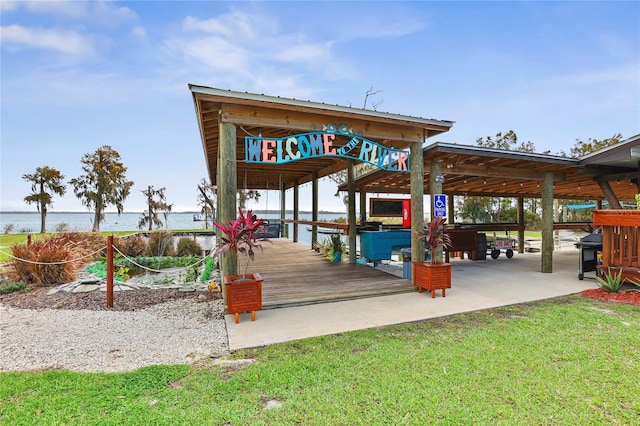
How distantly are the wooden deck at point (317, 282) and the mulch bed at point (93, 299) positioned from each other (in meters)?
1.23

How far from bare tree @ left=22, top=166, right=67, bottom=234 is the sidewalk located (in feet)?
95.7

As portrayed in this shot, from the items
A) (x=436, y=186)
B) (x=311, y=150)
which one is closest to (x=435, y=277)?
(x=436, y=186)

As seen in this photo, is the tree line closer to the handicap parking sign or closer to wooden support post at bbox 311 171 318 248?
wooden support post at bbox 311 171 318 248

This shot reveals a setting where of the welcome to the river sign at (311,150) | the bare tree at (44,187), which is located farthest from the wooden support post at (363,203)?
the bare tree at (44,187)

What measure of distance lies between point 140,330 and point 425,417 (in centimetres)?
350

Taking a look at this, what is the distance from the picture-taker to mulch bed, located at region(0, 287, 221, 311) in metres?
5.08

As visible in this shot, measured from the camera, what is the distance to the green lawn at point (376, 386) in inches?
83.5

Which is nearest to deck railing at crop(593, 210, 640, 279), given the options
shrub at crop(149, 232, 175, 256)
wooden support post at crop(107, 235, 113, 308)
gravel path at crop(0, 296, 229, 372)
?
gravel path at crop(0, 296, 229, 372)

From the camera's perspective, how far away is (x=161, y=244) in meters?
9.51

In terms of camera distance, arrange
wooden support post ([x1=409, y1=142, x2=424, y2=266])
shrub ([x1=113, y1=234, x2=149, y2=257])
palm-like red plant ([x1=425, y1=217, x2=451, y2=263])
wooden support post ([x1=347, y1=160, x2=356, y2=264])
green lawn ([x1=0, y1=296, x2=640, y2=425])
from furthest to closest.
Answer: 1. shrub ([x1=113, y1=234, x2=149, y2=257])
2. wooden support post ([x1=347, y1=160, x2=356, y2=264])
3. wooden support post ([x1=409, y1=142, x2=424, y2=266])
4. palm-like red plant ([x1=425, y1=217, x2=451, y2=263])
5. green lawn ([x1=0, y1=296, x2=640, y2=425])

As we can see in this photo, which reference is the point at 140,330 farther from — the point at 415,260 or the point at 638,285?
the point at 638,285

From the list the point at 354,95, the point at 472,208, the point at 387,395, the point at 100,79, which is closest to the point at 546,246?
the point at 387,395

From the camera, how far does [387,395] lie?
2.36 meters

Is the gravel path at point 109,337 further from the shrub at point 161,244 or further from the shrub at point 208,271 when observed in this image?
the shrub at point 161,244
